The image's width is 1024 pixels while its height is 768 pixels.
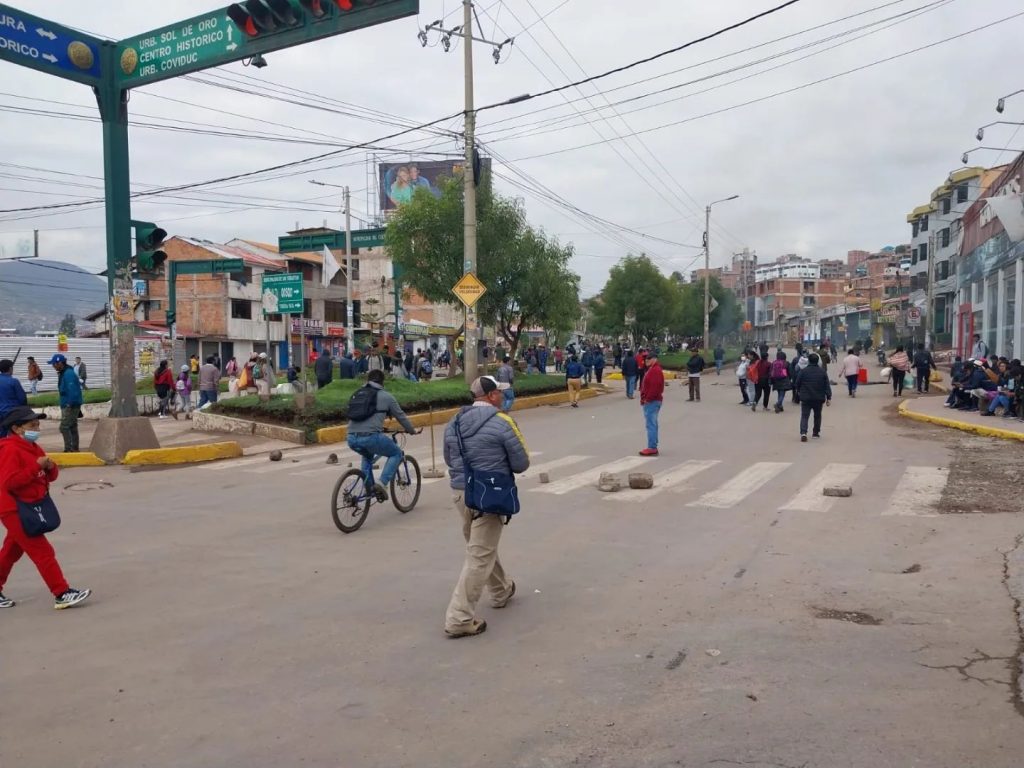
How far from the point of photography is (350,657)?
515 cm

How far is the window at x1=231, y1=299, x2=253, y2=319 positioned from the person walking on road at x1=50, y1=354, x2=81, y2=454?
39.1 m

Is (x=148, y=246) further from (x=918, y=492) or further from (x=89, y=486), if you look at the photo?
(x=918, y=492)

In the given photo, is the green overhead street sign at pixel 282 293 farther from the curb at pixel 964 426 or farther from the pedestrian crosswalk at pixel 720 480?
the curb at pixel 964 426

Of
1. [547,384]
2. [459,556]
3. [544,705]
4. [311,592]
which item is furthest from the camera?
[547,384]

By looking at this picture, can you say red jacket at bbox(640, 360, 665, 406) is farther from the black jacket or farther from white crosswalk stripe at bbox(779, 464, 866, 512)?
the black jacket

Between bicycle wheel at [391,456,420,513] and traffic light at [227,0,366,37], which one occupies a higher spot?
traffic light at [227,0,366,37]

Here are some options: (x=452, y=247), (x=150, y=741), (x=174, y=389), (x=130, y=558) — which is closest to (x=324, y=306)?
(x=452, y=247)

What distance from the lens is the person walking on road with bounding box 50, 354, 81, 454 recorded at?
14383 mm

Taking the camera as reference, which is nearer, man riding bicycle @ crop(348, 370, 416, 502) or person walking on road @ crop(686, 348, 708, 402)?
man riding bicycle @ crop(348, 370, 416, 502)

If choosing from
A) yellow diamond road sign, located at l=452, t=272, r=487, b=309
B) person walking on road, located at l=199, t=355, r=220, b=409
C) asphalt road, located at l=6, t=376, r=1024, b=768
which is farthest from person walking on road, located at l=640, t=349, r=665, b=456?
person walking on road, located at l=199, t=355, r=220, b=409

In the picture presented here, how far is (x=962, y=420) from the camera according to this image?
17.5 meters

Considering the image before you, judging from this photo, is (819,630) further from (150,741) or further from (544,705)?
(150,741)

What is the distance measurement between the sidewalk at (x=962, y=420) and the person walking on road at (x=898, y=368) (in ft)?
9.92

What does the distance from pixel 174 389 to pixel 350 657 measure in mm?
20975
